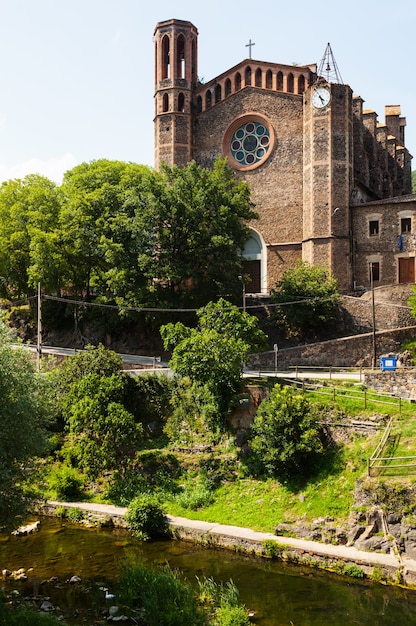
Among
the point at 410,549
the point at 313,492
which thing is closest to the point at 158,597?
the point at 410,549

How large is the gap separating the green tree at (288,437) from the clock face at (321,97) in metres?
24.8

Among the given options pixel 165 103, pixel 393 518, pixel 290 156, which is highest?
pixel 165 103

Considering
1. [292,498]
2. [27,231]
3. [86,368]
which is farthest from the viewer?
Answer: [27,231]

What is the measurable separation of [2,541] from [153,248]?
63.9ft

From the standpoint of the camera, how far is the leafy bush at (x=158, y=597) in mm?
14680

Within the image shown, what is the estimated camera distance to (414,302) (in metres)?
31.2

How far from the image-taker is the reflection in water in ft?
51.9

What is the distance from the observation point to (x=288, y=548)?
63.3 feet

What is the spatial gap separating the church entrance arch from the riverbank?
24.1 metres

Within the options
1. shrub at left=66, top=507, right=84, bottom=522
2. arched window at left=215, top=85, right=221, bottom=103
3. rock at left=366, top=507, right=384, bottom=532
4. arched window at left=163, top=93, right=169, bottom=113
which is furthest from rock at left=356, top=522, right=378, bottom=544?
arched window at left=163, top=93, right=169, bottom=113

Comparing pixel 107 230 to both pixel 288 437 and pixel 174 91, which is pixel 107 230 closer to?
pixel 174 91

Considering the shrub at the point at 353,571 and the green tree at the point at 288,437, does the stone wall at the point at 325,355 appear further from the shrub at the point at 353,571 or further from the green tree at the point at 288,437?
the shrub at the point at 353,571

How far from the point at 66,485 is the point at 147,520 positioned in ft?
17.3

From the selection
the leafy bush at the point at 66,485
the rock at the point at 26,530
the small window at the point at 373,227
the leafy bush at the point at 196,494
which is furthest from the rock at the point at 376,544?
the small window at the point at 373,227
